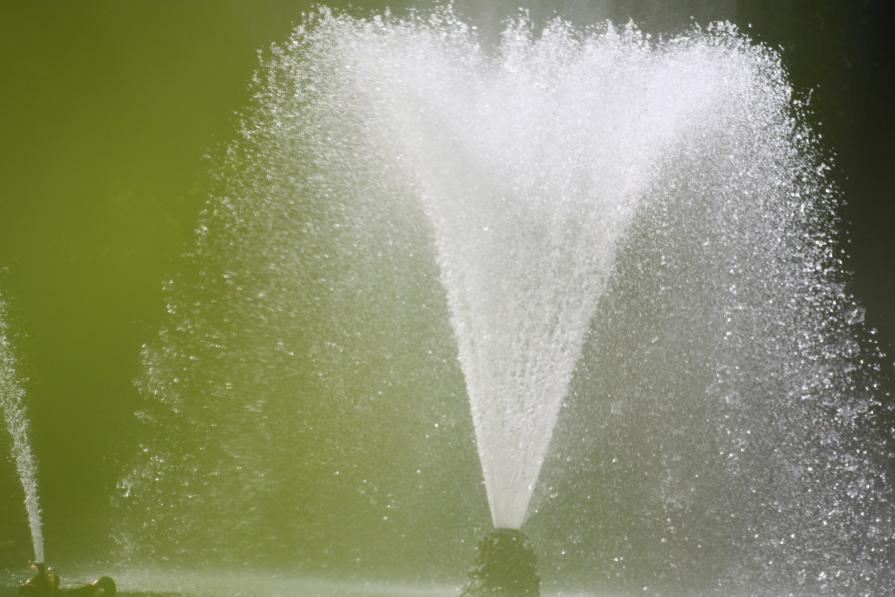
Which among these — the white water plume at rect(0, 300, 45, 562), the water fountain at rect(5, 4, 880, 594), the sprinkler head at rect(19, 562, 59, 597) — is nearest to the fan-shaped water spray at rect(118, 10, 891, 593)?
the water fountain at rect(5, 4, 880, 594)

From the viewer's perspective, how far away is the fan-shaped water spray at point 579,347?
7719mm

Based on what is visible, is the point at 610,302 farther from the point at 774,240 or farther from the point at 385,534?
the point at 385,534

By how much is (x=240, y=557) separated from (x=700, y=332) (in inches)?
202

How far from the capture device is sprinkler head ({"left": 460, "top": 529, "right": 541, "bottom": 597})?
15.3 feet

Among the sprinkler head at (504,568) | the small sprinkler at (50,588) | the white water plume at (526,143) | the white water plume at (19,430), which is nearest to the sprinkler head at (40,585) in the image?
the small sprinkler at (50,588)

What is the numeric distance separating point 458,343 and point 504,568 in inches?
118

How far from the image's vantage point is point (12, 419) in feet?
27.7

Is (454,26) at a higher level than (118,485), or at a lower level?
higher

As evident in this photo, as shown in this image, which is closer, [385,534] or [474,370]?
[474,370]

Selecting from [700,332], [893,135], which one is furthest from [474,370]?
[893,135]

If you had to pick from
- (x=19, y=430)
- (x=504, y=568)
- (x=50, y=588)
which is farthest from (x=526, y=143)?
(x=19, y=430)

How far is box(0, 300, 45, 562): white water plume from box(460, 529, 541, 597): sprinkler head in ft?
17.6

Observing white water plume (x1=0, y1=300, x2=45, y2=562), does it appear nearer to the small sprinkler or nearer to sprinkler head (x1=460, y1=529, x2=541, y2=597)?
the small sprinkler

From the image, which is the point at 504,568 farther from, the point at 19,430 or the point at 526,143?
the point at 19,430
